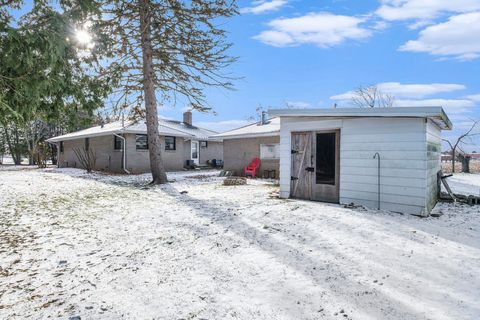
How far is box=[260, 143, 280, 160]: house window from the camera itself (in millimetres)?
16969

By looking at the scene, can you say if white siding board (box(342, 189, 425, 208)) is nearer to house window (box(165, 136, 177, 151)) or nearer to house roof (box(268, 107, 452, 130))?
house roof (box(268, 107, 452, 130))

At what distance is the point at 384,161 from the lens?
7727 millimetres

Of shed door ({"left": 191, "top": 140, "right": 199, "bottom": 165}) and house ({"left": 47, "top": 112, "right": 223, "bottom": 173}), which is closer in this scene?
house ({"left": 47, "top": 112, "right": 223, "bottom": 173})

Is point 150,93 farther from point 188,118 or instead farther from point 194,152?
point 188,118

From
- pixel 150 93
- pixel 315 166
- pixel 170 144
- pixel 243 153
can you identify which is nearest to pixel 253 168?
pixel 243 153

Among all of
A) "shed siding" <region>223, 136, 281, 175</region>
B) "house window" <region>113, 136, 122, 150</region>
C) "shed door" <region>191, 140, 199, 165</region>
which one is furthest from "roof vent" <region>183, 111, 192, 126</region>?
"shed siding" <region>223, 136, 281, 175</region>

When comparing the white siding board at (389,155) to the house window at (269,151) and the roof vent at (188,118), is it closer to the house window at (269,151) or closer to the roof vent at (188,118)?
the house window at (269,151)

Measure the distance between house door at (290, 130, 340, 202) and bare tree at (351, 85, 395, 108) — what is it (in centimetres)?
2909

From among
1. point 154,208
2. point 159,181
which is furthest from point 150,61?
point 154,208

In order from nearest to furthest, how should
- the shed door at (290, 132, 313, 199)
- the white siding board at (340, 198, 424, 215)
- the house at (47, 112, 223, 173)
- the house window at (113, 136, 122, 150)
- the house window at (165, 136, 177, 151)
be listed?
the white siding board at (340, 198, 424, 215), the shed door at (290, 132, 313, 199), the house at (47, 112, 223, 173), the house window at (113, 136, 122, 150), the house window at (165, 136, 177, 151)

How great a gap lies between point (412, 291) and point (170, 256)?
339cm

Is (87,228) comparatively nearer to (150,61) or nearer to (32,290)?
(32,290)

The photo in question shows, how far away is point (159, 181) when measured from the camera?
1341cm

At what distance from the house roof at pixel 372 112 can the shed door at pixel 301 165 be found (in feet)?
2.35
